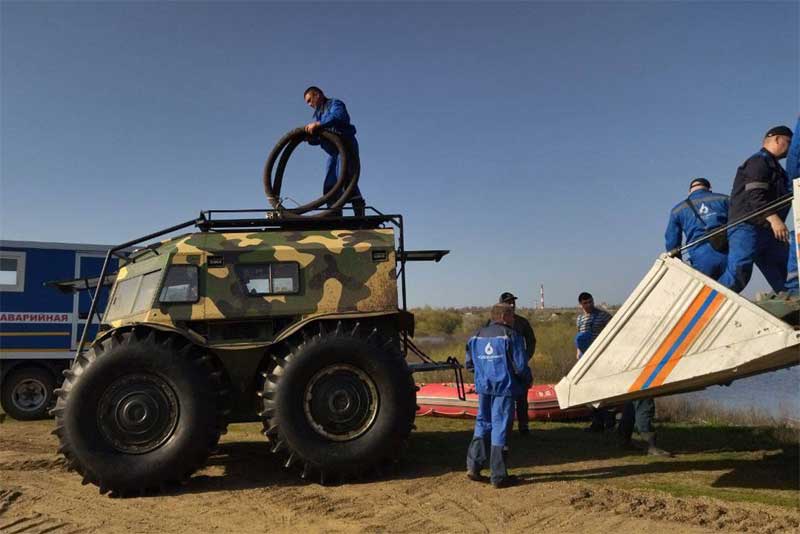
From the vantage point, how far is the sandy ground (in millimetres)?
4645

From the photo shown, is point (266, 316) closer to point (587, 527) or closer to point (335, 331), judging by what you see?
point (335, 331)

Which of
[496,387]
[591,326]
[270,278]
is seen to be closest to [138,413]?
[270,278]

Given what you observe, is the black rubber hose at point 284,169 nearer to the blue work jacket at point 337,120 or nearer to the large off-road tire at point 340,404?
the blue work jacket at point 337,120

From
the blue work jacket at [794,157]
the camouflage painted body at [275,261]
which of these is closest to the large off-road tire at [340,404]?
the camouflage painted body at [275,261]

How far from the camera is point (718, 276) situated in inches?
233

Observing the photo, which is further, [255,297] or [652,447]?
[652,447]

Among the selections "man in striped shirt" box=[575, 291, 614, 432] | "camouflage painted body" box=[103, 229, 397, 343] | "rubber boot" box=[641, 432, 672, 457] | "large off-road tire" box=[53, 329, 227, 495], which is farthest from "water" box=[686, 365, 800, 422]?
"large off-road tire" box=[53, 329, 227, 495]

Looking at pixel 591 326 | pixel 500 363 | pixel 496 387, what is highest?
pixel 591 326

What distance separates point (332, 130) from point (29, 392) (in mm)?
8142

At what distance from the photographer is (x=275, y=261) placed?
643 centimetres

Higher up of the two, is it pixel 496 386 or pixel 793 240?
pixel 793 240

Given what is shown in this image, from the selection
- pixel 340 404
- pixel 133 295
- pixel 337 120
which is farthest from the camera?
pixel 337 120

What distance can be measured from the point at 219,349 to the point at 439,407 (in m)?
4.91

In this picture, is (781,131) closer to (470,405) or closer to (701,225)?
(701,225)
